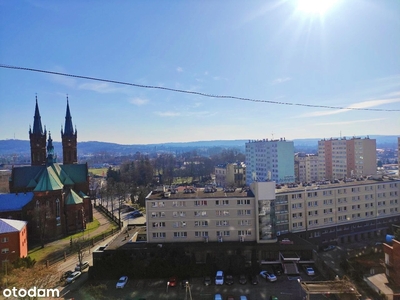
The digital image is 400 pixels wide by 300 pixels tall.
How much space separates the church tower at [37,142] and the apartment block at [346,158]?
35.2 m

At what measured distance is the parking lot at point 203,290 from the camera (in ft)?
45.1

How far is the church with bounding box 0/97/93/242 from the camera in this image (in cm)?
2312

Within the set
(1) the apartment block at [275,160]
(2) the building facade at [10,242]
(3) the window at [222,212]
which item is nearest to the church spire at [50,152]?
(2) the building facade at [10,242]

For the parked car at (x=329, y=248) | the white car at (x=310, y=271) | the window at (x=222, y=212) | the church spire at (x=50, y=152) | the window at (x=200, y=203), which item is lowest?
the parked car at (x=329, y=248)

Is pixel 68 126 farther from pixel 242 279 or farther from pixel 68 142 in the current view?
pixel 242 279

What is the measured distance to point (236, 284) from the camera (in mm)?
14984

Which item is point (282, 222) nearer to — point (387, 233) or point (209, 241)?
point (209, 241)

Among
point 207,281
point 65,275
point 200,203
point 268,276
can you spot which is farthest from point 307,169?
point 65,275

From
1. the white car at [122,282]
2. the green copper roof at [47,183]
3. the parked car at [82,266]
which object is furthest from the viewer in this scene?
the green copper roof at [47,183]

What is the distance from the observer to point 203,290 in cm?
1448

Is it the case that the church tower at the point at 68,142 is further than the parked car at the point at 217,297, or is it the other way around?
the church tower at the point at 68,142

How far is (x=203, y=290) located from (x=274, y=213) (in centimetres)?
670

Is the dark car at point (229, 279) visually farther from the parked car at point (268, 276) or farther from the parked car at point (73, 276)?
the parked car at point (73, 276)

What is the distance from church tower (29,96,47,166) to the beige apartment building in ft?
50.6
